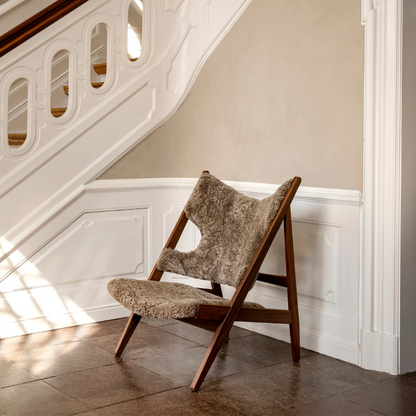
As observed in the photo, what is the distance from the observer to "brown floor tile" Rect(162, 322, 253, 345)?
3.20 metres

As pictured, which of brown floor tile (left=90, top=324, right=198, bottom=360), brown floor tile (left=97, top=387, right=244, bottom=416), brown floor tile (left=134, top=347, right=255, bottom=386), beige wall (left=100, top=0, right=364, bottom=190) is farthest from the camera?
brown floor tile (left=90, top=324, right=198, bottom=360)

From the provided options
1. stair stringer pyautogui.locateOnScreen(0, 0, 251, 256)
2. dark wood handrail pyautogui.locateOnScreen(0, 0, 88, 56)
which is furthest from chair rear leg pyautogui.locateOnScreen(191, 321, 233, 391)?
dark wood handrail pyautogui.locateOnScreen(0, 0, 88, 56)

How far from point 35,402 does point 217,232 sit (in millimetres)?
1235

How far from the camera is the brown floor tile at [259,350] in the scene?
2.88 meters

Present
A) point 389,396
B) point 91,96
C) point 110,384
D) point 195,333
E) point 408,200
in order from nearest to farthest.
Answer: point 389,396, point 110,384, point 408,200, point 195,333, point 91,96

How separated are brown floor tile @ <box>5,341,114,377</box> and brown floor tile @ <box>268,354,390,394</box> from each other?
0.90 m

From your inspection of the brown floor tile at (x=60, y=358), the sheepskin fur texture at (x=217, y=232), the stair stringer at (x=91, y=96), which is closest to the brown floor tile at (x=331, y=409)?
the sheepskin fur texture at (x=217, y=232)

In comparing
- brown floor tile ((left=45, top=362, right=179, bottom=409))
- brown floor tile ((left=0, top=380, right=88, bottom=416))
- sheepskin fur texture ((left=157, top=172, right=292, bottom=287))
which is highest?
sheepskin fur texture ((left=157, top=172, right=292, bottom=287))

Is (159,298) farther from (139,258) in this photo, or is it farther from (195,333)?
(139,258)

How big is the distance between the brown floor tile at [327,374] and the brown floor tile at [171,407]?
48 centimetres

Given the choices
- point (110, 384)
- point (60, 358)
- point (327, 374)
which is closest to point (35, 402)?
point (110, 384)

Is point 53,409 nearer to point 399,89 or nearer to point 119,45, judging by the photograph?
point 399,89

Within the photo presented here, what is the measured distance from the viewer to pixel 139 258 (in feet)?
12.3

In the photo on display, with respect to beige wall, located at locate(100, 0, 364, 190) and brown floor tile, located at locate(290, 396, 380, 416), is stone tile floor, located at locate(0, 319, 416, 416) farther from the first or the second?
beige wall, located at locate(100, 0, 364, 190)
